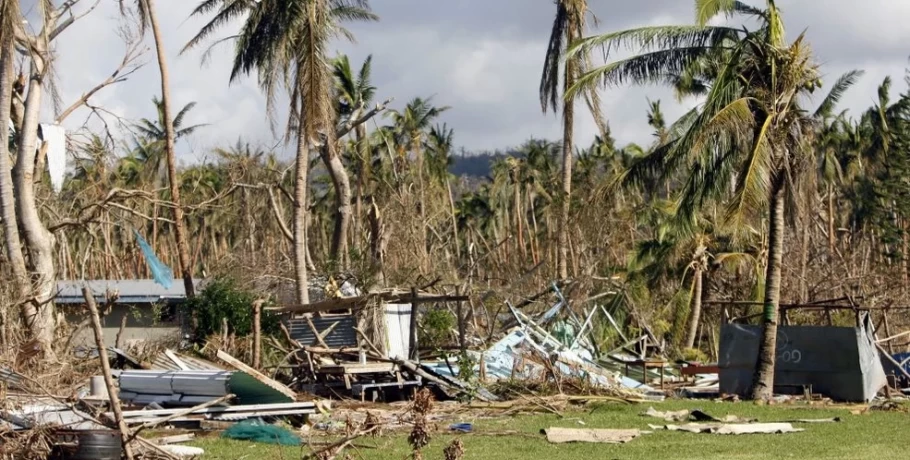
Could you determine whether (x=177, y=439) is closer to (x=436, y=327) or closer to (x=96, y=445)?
(x=96, y=445)

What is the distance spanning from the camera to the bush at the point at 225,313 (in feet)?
85.0

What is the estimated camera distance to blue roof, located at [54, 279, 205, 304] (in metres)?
30.0

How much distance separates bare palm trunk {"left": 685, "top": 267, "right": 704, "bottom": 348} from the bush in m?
13.6

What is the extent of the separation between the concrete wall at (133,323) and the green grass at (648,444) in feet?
42.1

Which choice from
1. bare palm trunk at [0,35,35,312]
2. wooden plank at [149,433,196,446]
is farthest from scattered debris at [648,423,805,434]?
bare palm trunk at [0,35,35,312]

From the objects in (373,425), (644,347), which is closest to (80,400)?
(373,425)

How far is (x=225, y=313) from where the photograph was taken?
26.0m

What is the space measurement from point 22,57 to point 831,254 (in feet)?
81.0

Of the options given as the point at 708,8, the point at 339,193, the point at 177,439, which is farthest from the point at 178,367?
the point at 339,193

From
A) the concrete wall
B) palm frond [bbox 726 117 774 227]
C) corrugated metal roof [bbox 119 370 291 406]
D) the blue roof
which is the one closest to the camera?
corrugated metal roof [bbox 119 370 291 406]

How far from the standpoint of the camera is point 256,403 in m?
18.1

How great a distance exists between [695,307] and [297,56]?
14634mm

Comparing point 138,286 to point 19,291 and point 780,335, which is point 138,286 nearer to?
point 19,291

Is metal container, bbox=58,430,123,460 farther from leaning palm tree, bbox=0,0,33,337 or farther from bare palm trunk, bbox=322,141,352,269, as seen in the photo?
bare palm trunk, bbox=322,141,352,269
